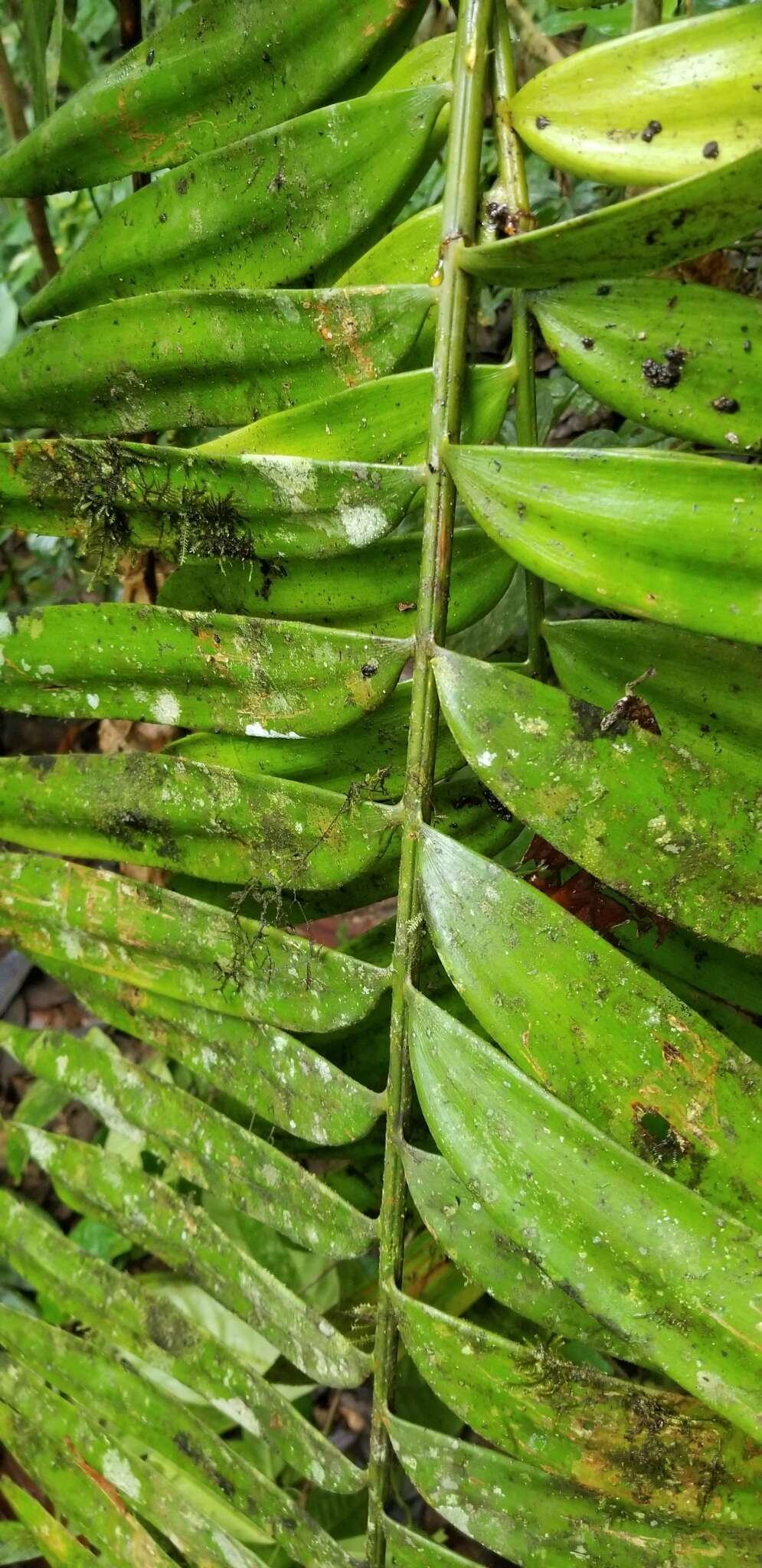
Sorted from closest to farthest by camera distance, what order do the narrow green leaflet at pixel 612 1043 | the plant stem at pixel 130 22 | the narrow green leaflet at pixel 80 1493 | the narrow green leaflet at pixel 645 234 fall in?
the narrow green leaflet at pixel 645 234, the narrow green leaflet at pixel 612 1043, the narrow green leaflet at pixel 80 1493, the plant stem at pixel 130 22

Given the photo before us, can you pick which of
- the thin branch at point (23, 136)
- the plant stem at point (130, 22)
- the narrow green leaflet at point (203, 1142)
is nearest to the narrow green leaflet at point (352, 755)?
the narrow green leaflet at point (203, 1142)

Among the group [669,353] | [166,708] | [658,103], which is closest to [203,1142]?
[166,708]

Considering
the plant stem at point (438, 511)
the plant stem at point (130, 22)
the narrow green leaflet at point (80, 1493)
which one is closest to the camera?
the plant stem at point (438, 511)

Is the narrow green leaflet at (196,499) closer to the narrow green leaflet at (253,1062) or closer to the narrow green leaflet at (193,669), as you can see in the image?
the narrow green leaflet at (193,669)

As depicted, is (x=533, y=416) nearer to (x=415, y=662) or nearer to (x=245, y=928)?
(x=415, y=662)

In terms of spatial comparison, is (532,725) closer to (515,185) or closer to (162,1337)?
(515,185)
